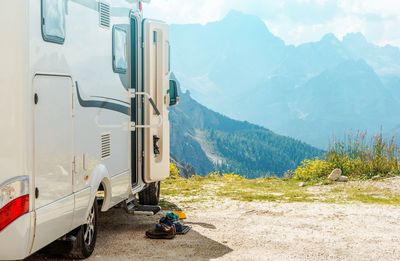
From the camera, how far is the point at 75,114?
19.2ft

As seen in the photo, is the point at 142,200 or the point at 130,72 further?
the point at 142,200

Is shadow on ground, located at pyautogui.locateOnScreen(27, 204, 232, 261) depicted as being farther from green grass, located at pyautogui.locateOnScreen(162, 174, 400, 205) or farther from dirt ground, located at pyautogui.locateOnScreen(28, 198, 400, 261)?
A: green grass, located at pyautogui.locateOnScreen(162, 174, 400, 205)

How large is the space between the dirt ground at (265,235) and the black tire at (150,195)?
1.41ft

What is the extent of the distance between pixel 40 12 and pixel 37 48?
29 centimetres

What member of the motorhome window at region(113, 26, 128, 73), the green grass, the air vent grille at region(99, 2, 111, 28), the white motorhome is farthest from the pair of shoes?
the green grass

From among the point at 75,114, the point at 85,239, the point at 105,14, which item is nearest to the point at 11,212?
the point at 75,114

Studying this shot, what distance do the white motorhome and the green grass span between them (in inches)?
122

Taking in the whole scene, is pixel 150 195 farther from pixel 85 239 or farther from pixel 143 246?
pixel 85 239

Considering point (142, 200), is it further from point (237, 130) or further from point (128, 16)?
point (237, 130)

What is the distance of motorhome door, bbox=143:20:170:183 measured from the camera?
27.5 feet

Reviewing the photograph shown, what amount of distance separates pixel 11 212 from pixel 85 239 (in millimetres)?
1982

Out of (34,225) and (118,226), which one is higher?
(34,225)

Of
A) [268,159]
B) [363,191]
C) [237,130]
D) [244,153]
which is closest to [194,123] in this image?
[237,130]

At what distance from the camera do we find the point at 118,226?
27.9 ft
